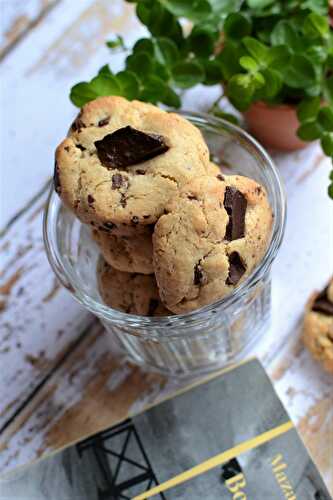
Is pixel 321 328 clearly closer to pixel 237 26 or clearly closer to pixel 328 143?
pixel 328 143

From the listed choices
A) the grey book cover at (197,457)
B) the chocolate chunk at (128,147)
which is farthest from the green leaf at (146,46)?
the grey book cover at (197,457)

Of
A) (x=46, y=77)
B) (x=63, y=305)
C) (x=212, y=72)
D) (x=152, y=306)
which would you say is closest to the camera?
(x=152, y=306)

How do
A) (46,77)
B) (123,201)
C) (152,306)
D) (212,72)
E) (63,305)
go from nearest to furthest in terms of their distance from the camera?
(123,201) → (152,306) → (212,72) → (63,305) → (46,77)

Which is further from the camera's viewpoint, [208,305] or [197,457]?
[197,457]

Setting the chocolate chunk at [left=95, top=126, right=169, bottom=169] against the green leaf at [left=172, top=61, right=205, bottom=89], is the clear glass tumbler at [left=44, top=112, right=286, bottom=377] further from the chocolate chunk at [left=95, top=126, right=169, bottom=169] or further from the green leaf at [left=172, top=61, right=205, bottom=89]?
the chocolate chunk at [left=95, top=126, right=169, bottom=169]

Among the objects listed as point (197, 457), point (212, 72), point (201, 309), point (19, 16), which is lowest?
point (197, 457)

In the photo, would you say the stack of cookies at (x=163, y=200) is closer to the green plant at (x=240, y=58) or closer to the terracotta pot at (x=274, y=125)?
the green plant at (x=240, y=58)

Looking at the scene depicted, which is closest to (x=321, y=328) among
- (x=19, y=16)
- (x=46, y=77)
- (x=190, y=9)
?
(x=190, y=9)

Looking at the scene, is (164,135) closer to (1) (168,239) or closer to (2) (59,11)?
(1) (168,239)

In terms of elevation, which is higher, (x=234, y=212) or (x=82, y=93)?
(x=82, y=93)
